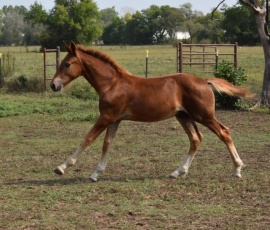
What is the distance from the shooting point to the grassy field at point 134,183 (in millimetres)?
6086

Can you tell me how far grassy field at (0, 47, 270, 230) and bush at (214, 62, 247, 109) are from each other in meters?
3.09

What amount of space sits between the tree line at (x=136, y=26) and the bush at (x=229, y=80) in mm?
48484

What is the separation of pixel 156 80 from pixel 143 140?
11.0ft

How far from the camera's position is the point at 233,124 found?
14.0m

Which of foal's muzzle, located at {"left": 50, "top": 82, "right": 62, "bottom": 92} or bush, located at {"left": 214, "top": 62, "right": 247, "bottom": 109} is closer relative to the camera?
foal's muzzle, located at {"left": 50, "top": 82, "right": 62, "bottom": 92}

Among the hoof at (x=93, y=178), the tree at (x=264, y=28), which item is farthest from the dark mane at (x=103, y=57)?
the tree at (x=264, y=28)

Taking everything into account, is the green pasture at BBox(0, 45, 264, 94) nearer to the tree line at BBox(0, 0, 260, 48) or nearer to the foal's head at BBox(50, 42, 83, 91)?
the foal's head at BBox(50, 42, 83, 91)

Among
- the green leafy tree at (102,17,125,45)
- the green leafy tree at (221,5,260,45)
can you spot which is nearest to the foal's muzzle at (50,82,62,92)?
the green leafy tree at (221,5,260,45)

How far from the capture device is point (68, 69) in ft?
27.2

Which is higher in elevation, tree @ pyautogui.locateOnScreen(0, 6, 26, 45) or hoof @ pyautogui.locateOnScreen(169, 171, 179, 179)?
tree @ pyautogui.locateOnScreen(0, 6, 26, 45)

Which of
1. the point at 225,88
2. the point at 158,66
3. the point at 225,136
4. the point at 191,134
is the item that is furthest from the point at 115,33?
the point at 225,136

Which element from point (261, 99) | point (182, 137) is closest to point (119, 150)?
point (182, 137)

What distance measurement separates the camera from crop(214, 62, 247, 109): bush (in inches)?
671

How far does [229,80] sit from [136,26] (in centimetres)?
9008
